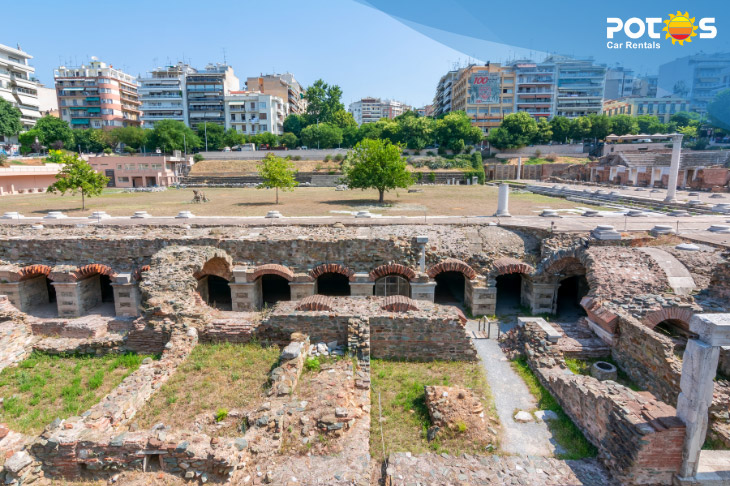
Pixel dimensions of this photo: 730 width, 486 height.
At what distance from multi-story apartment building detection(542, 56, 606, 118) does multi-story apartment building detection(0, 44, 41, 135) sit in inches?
3990

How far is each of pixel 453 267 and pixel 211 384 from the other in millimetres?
9235

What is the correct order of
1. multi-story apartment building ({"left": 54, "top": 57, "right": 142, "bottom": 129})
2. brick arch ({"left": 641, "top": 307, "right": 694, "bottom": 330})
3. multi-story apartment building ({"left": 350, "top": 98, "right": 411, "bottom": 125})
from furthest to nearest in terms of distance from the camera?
multi-story apartment building ({"left": 350, "top": 98, "right": 411, "bottom": 125})
multi-story apartment building ({"left": 54, "top": 57, "right": 142, "bottom": 129})
brick arch ({"left": 641, "top": 307, "right": 694, "bottom": 330})

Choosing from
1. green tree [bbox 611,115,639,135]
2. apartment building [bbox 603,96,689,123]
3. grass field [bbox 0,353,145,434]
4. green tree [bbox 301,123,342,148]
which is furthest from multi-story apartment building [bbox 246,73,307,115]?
grass field [bbox 0,353,145,434]

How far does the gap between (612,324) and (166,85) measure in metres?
103

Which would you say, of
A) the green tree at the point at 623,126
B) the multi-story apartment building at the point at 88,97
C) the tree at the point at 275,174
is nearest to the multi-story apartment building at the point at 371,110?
the multi-story apartment building at the point at 88,97

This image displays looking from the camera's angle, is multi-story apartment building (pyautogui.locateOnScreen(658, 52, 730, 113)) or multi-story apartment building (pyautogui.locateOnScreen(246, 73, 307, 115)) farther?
multi-story apartment building (pyautogui.locateOnScreen(246, 73, 307, 115))

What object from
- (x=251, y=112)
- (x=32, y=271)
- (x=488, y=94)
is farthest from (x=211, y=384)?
(x=488, y=94)

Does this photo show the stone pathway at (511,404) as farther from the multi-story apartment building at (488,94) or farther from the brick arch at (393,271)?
the multi-story apartment building at (488,94)

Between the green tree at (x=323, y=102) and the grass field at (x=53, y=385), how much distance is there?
84132mm

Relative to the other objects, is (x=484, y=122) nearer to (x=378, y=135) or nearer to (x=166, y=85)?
(x=378, y=135)

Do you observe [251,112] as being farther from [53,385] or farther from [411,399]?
[411,399]

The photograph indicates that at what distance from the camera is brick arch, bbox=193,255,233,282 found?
15.6 metres

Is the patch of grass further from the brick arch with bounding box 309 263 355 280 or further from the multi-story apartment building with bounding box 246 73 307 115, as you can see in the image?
the multi-story apartment building with bounding box 246 73 307 115

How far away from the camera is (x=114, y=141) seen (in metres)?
74.5
